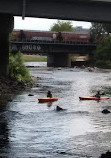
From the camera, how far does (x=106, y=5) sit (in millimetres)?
33969

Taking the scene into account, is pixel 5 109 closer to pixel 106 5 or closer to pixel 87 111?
pixel 87 111

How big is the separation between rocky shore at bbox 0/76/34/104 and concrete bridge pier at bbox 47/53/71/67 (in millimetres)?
76411

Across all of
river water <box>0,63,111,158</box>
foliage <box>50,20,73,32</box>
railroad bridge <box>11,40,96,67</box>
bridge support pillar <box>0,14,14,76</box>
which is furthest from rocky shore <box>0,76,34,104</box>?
foliage <box>50,20,73,32</box>

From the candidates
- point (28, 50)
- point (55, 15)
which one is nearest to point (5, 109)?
point (55, 15)

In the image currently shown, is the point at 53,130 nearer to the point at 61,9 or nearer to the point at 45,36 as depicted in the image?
the point at 61,9

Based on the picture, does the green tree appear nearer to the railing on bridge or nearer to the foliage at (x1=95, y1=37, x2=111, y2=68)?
the railing on bridge

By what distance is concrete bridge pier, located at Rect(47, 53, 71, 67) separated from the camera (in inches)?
5618

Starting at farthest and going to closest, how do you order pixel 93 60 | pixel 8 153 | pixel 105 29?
pixel 105 29 < pixel 93 60 < pixel 8 153

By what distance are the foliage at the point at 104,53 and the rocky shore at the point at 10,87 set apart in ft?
233

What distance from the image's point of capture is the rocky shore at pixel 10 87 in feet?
163

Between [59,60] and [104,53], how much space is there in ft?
58.0

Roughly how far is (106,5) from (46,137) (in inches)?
469

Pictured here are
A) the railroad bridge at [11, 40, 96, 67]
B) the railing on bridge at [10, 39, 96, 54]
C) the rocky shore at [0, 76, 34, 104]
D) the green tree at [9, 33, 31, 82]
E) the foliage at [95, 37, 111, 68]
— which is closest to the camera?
the rocky shore at [0, 76, 34, 104]

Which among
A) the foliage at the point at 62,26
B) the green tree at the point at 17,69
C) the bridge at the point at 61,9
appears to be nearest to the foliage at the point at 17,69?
the green tree at the point at 17,69
